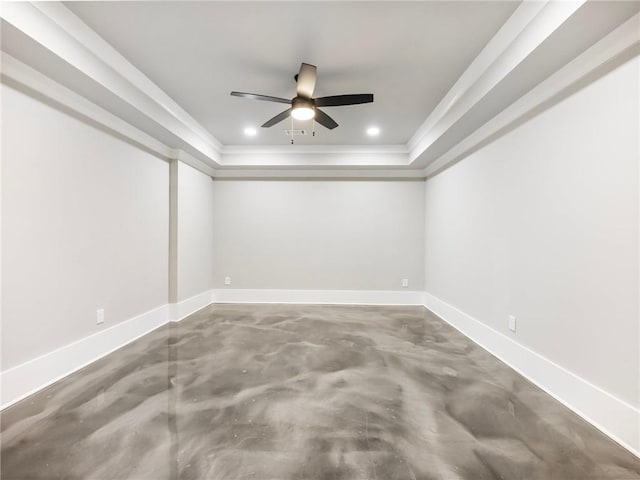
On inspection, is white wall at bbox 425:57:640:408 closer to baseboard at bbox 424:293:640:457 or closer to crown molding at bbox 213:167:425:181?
baseboard at bbox 424:293:640:457

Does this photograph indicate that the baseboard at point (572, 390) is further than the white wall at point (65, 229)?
No

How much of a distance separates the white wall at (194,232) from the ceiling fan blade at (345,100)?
8.33ft

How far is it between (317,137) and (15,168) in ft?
11.0

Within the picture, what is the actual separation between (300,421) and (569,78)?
9.59 feet

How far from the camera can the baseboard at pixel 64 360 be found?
2.05 meters

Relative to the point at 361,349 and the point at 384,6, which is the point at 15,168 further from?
the point at 361,349

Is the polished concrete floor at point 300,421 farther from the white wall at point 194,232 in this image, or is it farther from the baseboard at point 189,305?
the white wall at point 194,232

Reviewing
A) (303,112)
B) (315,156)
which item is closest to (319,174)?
(315,156)

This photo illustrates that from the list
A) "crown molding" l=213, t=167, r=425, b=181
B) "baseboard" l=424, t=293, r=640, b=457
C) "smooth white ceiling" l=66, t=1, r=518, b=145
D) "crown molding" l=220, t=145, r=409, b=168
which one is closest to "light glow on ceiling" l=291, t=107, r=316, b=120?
"smooth white ceiling" l=66, t=1, r=518, b=145

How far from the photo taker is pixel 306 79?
2432 mm

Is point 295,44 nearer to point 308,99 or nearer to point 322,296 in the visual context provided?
point 308,99

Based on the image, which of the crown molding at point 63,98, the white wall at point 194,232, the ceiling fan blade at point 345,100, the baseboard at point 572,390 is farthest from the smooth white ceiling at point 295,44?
the baseboard at point 572,390

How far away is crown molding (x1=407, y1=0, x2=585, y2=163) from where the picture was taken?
174 cm

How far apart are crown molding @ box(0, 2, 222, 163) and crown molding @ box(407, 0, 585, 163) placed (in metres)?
2.97
